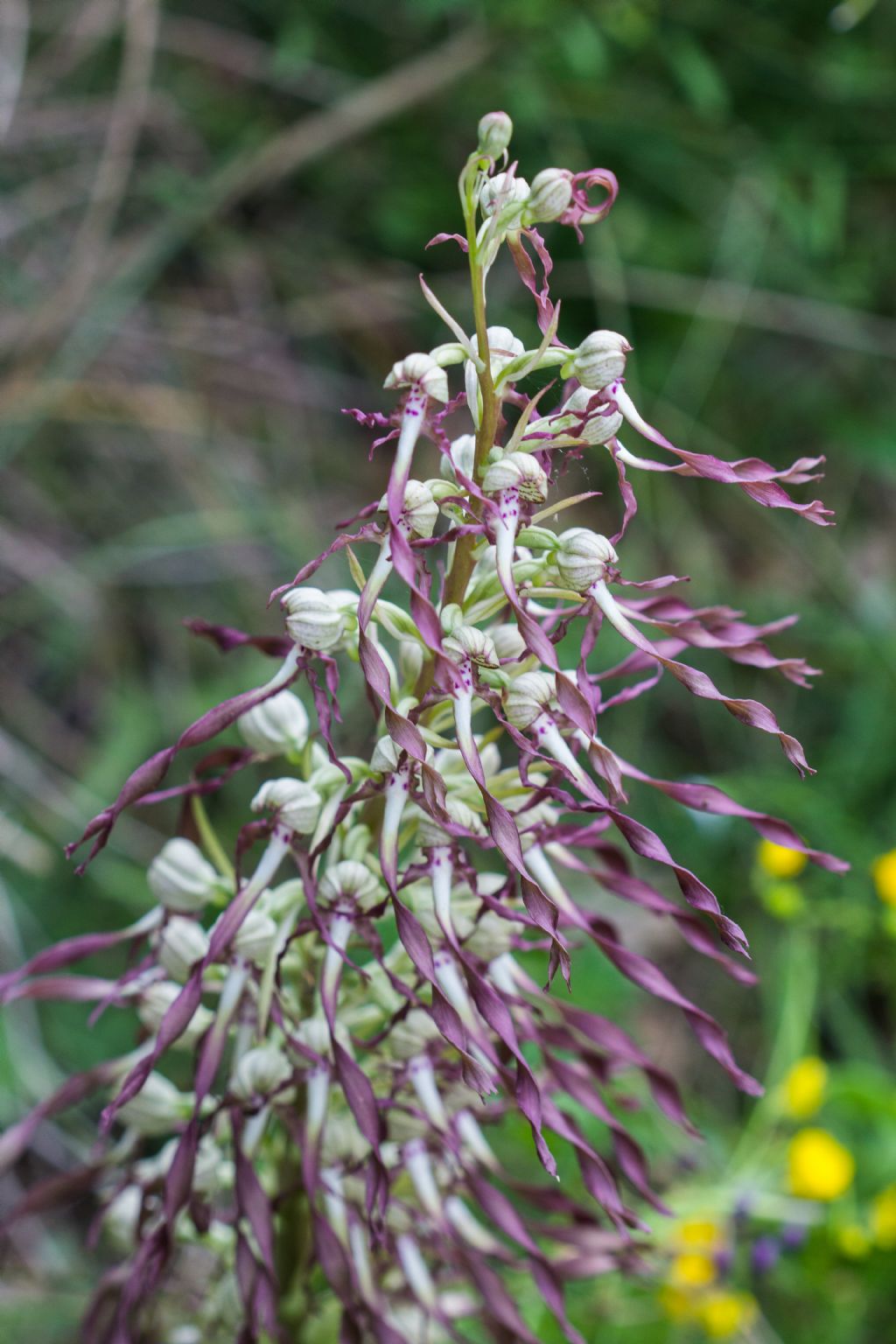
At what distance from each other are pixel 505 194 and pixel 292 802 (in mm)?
347

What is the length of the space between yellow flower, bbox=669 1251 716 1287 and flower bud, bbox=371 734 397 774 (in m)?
0.90

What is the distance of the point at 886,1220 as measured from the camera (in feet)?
4.37

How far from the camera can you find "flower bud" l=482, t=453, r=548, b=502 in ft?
2.02

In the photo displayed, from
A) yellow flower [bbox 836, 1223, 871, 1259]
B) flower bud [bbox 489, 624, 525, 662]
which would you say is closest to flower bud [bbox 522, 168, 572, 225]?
flower bud [bbox 489, 624, 525, 662]

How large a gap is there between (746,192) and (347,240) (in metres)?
0.74

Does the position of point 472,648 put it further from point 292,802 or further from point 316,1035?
point 316,1035

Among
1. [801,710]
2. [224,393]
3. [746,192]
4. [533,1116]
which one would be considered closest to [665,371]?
[746,192]

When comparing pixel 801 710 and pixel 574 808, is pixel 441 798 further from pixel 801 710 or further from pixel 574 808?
pixel 801 710

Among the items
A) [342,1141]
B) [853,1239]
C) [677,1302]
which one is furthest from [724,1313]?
[342,1141]

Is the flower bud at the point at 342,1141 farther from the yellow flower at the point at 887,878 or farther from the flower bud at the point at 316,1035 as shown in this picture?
the yellow flower at the point at 887,878

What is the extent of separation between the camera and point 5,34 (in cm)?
194

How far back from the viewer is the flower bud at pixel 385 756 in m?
0.63

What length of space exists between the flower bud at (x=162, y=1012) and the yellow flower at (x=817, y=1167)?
2.73 feet

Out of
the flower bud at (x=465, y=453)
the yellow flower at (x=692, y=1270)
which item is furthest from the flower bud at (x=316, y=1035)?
the yellow flower at (x=692, y=1270)
